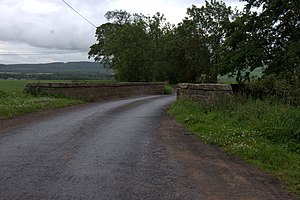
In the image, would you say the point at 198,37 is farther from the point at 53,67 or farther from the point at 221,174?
the point at 221,174

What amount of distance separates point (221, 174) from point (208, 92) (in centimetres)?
1058

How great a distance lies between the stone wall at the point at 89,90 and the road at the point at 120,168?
46.5 feet

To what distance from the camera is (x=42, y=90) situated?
25.7 m

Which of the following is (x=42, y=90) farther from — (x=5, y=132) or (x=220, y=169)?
(x=220, y=169)

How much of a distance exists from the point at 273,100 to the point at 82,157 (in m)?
8.88

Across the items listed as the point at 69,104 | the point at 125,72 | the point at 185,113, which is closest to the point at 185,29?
the point at 125,72

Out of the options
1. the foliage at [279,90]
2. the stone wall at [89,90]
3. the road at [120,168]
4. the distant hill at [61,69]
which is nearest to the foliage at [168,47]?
the distant hill at [61,69]

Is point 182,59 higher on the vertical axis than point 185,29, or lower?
lower

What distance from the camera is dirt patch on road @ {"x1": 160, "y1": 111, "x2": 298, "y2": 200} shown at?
6.09 metres

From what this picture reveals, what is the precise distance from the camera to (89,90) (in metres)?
29.7

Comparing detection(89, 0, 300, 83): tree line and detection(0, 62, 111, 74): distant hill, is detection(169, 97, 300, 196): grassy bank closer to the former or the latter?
detection(89, 0, 300, 83): tree line

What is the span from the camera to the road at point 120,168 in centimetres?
599

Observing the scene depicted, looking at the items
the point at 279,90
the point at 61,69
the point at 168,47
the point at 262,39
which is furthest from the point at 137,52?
the point at 279,90

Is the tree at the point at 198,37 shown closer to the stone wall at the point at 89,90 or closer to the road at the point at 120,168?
the stone wall at the point at 89,90
